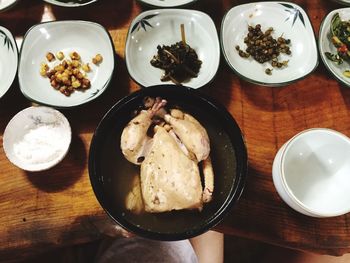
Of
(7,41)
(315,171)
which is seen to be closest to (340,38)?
(315,171)

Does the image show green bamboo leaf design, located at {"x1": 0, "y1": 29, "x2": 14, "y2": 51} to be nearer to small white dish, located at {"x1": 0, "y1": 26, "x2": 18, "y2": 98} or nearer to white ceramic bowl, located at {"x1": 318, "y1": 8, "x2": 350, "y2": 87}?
small white dish, located at {"x1": 0, "y1": 26, "x2": 18, "y2": 98}

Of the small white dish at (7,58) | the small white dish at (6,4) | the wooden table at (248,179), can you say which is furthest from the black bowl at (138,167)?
the small white dish at (6,4)

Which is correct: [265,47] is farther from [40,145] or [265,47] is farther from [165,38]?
[40,145]

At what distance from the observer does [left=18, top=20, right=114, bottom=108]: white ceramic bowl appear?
1.65 metres

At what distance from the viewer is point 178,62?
1669 mm

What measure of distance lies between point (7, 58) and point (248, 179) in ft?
3.97

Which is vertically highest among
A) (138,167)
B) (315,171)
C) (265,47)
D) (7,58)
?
(7,58)

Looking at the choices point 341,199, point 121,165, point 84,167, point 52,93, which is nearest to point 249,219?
point 341,199

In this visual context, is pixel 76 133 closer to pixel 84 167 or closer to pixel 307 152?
pixel 84 167

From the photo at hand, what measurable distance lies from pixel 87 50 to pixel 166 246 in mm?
1039

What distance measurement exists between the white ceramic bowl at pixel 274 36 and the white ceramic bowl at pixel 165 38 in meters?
0.08

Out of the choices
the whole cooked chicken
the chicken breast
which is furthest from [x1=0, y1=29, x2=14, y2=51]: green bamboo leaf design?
the chicken breast

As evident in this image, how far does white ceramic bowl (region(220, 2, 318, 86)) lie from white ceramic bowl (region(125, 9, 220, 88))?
0.08 meters

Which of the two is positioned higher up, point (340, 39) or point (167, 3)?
point (167, 3)
